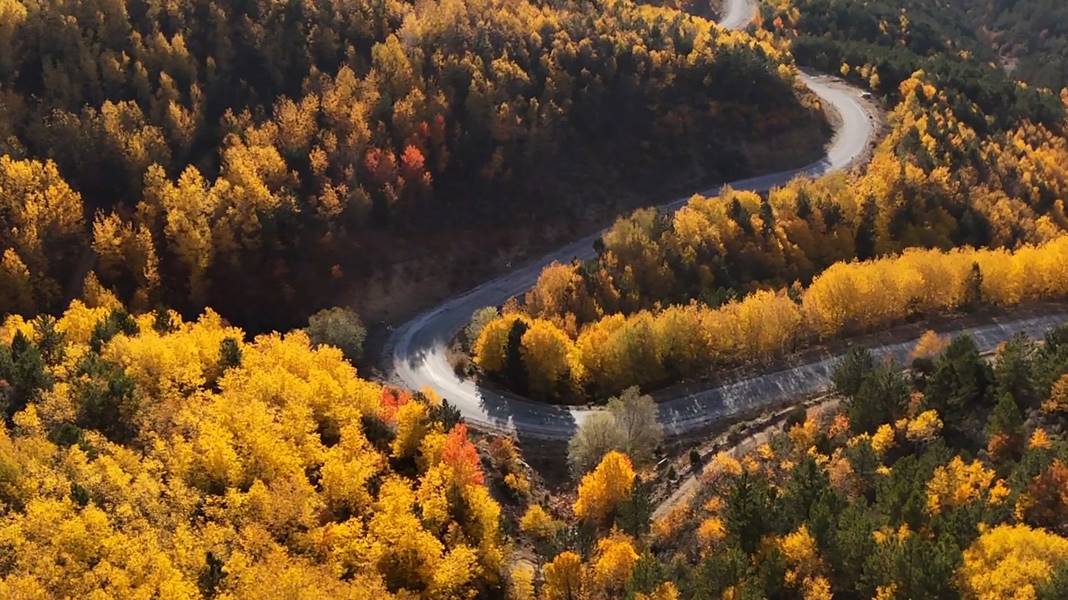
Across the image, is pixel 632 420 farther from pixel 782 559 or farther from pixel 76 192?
pixel 76 192

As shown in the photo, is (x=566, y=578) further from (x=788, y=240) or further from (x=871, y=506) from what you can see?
(x=788, y=240)

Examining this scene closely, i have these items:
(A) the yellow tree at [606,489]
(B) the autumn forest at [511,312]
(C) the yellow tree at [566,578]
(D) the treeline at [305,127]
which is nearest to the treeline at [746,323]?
(B) the autumn forest at [511,312]

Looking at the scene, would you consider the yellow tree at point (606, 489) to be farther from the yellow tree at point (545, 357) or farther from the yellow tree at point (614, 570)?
the yellow tree at point (545, 357)

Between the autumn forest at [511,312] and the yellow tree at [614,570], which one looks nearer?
the autumn forest at [511,312]

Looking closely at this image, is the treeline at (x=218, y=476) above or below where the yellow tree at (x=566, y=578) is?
above

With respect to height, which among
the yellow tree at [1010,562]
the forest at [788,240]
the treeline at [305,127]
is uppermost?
the treeline at [305,127]

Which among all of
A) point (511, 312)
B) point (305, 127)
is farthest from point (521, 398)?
point (305, 127)

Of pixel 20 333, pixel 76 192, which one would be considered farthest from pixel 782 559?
pixel 76 192
